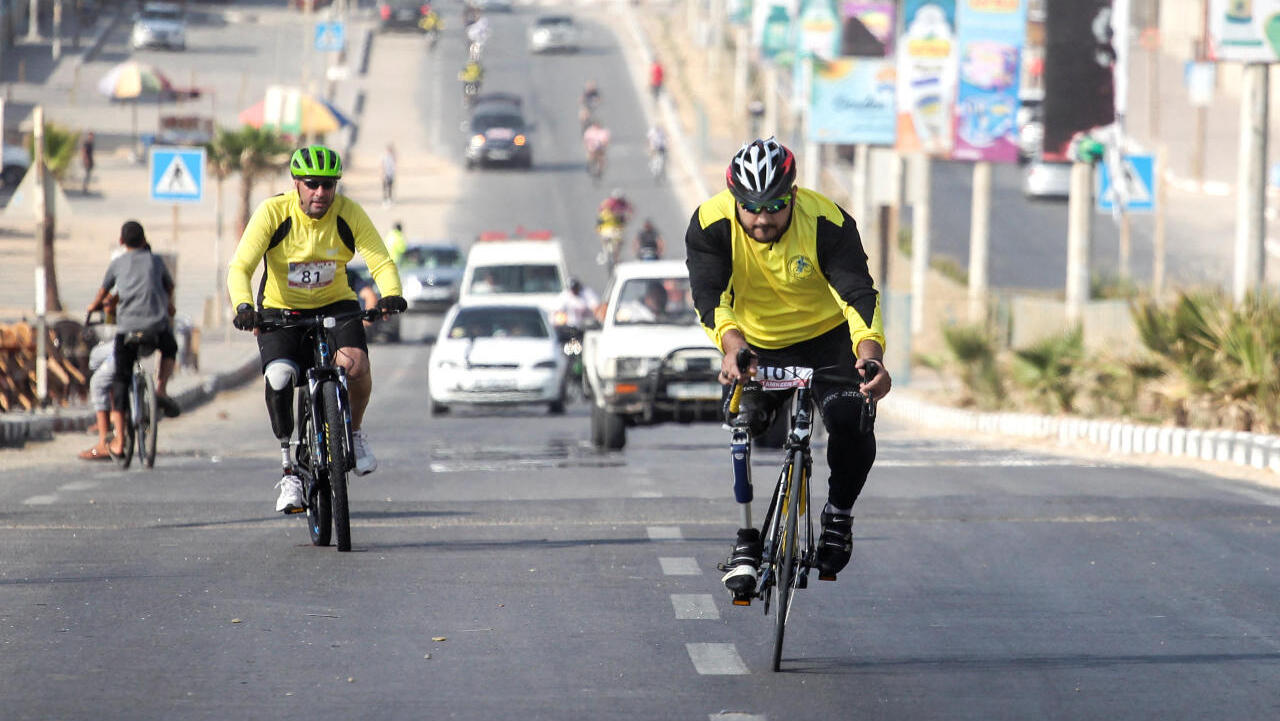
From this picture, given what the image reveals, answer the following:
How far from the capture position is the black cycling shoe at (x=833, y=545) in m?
7.84

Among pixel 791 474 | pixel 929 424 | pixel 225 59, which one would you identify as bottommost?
pixel 929 424

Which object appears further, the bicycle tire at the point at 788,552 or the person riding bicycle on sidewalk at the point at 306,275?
the person riding bicycle on sidewalk at the point at 306,275

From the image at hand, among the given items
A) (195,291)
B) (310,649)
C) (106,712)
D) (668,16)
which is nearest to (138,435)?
(310,649)

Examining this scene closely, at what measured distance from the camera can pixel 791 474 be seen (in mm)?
7684

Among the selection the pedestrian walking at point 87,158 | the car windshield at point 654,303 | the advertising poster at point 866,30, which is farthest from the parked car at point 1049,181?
the pedestrian walking at point 87,158

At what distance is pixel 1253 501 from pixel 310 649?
23.9 ft

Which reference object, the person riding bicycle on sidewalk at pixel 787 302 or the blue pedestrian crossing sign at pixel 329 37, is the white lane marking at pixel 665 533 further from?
the blue pedestrian crossing sign at pixel 329 37

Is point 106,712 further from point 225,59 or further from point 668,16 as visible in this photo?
point 668,16

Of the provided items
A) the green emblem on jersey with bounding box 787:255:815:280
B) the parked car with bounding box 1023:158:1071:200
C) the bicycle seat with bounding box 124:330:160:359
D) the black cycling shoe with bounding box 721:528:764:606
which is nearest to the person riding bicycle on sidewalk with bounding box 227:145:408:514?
the green emblem on jersey with bounding box 787:255:815:280

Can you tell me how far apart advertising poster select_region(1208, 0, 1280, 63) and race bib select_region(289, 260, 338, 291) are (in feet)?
50.0

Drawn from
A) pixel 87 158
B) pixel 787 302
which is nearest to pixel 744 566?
pixel 787 302

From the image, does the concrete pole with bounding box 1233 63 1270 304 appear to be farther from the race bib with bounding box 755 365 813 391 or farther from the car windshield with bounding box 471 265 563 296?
the race bib with bounding box 755 365 813 391

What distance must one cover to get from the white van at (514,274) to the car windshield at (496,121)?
35.3m

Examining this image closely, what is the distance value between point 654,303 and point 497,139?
5114 centimetres
